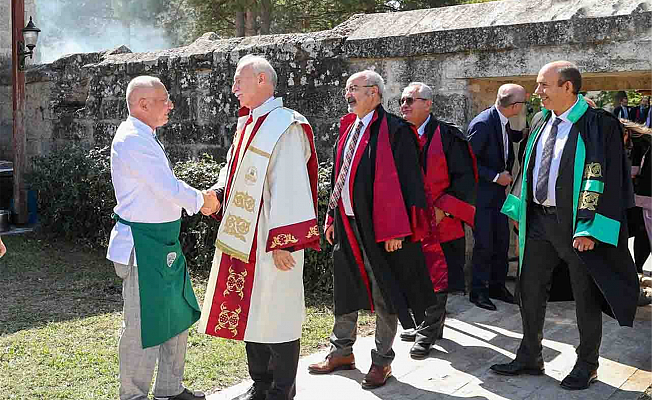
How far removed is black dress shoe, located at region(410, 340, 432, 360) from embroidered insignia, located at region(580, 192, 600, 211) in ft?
4.66

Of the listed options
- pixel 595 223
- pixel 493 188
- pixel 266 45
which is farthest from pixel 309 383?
pixel 266 45

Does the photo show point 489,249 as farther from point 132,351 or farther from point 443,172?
point 132,351

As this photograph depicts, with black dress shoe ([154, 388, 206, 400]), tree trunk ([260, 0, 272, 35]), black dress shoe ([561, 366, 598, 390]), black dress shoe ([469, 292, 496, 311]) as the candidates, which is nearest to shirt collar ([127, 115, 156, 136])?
black dress shoe ([154, 388, 206, 400])

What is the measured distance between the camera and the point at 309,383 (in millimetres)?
4539

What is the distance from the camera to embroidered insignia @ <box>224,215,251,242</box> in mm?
4012

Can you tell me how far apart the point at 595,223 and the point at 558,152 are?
48cm

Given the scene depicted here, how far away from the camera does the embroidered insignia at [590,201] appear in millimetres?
4254

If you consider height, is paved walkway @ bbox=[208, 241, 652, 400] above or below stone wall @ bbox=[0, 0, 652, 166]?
below

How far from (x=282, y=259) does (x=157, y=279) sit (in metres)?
0.64

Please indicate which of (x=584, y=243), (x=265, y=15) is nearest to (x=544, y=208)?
(x=584, y=243)

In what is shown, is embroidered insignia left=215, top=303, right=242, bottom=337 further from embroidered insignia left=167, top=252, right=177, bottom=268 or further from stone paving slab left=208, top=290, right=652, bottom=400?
stone paving slab left=208, top=290, right=652, bottom=400

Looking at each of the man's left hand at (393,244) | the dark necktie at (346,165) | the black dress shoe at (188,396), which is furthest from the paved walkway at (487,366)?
the dark necktie at (346,165)

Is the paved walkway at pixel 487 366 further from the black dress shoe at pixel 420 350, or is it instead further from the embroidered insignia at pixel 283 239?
the embroidered insignia at pixel 283 239

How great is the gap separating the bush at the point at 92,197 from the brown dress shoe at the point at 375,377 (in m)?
2.10
